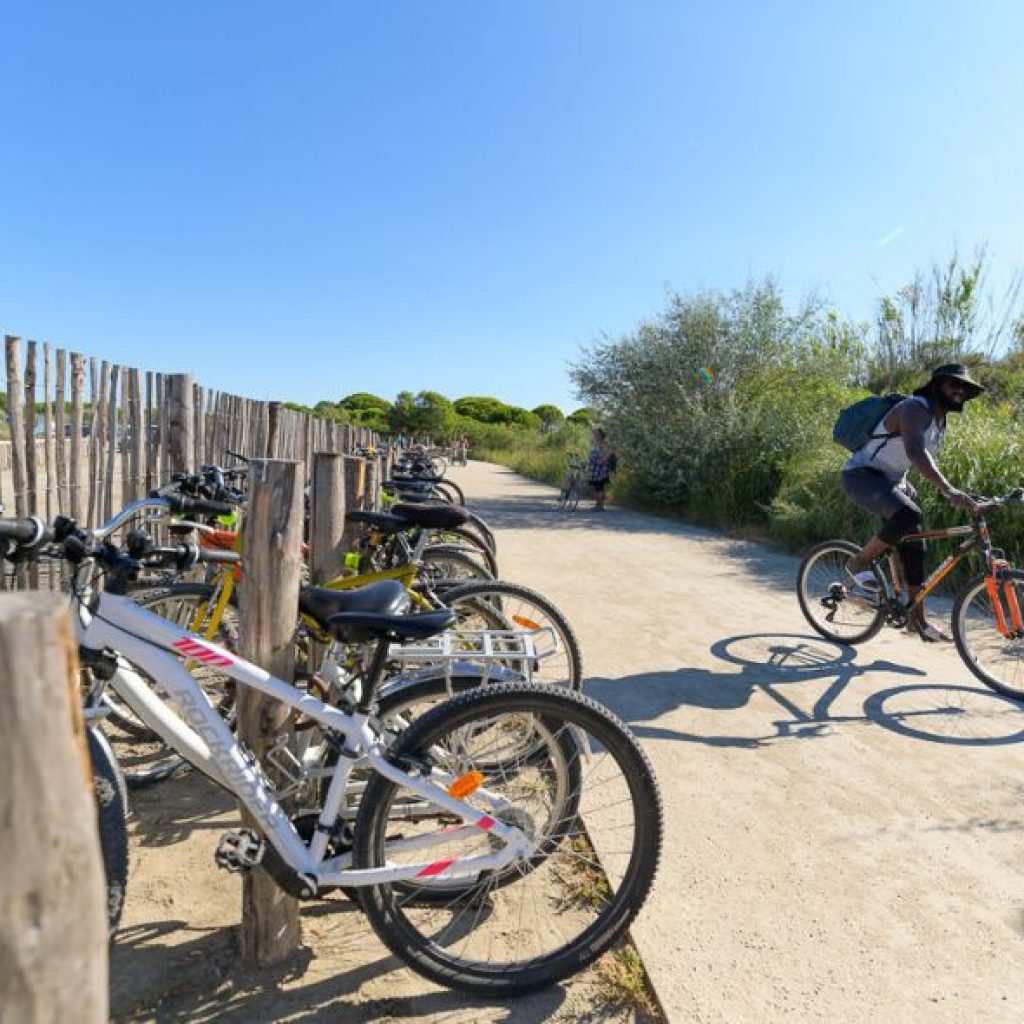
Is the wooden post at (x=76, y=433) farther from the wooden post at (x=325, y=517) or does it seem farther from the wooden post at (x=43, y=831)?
the wooden post at (x=43, y=831)

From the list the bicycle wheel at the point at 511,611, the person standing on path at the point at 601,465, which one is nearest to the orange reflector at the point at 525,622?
the bicycle wheel at the point at 511,611

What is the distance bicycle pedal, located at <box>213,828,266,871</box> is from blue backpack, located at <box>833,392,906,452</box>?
13.4 ft

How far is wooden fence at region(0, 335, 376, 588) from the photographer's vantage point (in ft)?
11.0

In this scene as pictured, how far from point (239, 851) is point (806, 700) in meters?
3.19

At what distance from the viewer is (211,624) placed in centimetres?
268

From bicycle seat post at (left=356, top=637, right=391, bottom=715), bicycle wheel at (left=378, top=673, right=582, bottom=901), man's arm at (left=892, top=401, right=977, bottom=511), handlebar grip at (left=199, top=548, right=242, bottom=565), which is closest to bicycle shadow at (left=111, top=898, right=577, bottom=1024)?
bicycle wheel at (left=378, top=673, right=582, bottom=901)

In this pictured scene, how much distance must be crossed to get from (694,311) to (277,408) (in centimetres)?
1049

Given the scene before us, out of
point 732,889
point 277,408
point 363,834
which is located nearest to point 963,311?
point 277,408

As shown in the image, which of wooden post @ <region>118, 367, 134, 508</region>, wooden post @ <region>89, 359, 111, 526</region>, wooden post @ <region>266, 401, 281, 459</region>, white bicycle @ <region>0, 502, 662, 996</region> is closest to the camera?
white bicycle @ <region>0, 502, 662, 996</region>

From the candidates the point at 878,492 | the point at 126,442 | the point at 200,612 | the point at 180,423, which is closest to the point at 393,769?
the point at 200,612

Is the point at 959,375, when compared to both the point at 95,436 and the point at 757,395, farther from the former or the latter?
the point at 757,395

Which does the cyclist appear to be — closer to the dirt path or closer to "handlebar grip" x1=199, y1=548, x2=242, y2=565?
the dirt path

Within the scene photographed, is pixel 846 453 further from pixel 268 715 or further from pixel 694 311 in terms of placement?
pixel 268 715

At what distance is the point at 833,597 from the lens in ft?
15.3
